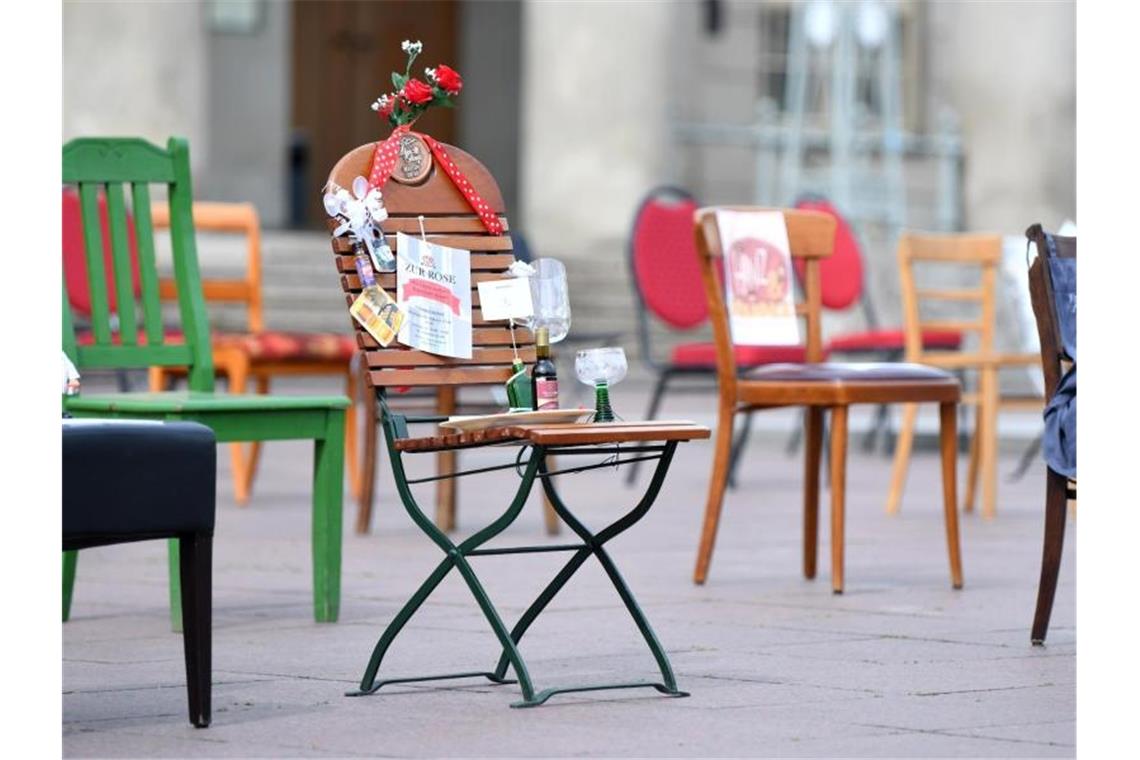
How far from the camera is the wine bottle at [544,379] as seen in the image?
13.5ft

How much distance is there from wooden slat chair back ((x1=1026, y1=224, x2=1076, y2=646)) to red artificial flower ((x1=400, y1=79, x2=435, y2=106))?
1323 mm

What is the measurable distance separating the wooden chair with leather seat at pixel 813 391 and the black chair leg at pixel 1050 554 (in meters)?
0.87

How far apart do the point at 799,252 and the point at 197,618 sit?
2637 millimetres

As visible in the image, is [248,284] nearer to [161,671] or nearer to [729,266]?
[729,266]

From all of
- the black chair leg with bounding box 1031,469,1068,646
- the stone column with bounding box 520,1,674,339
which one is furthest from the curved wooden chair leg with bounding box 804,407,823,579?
the stone column with bounding box 520,1,674,339

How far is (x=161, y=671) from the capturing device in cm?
425

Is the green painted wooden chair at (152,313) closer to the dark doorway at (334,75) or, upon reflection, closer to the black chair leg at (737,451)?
the black chair leg at (737,451)

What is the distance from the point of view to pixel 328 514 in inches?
192

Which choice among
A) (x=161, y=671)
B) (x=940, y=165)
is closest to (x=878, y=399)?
(x=161, y=671)

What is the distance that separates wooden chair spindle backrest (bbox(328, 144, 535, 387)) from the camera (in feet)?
13.6

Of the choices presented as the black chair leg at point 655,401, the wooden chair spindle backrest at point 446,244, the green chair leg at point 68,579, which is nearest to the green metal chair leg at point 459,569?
the wooden chair spindle backrest at point 446,244

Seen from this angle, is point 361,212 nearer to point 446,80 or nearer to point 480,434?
point 446,80

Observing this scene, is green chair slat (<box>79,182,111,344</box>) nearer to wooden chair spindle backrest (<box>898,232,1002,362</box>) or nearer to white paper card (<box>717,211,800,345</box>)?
white paper card (<box>717,211,800,345</box>)
